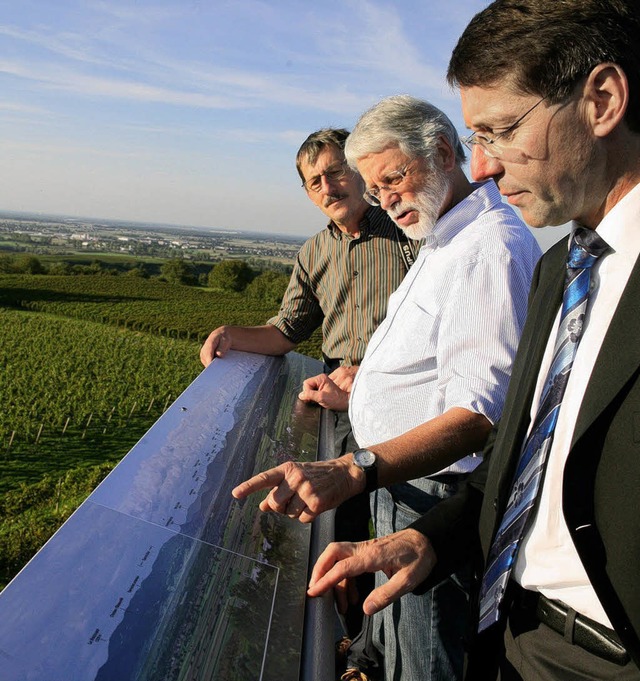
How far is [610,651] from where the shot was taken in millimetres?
1238

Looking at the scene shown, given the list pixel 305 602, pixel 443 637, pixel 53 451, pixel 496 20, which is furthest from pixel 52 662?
pixel 53 451

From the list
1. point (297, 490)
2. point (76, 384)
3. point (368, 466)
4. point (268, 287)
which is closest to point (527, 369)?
point (368, 466)

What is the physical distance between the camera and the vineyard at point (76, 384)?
8.76 meters

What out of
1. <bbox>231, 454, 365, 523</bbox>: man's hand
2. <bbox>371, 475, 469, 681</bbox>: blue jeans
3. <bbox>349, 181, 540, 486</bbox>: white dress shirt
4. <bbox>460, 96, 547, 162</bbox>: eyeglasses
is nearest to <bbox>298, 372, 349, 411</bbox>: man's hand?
<bbox>349, 181, 540, 486</bbox>: white dress shirt

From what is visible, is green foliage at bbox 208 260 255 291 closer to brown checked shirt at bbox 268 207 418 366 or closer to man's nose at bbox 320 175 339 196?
brown checked shirt at bbox 268 207 418 366

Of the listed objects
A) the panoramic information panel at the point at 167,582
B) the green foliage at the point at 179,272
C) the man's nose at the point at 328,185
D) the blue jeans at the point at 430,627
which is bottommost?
the green foliage at the point at 179,272

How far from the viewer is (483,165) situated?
159 cm

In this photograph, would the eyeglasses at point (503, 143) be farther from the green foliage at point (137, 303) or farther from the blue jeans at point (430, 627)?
the green foliage at point (137, 303)

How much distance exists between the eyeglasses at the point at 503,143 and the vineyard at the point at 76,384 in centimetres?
601

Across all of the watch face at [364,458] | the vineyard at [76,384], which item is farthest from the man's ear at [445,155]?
the vineyard at [76,384]

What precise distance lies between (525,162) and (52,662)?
123 cm

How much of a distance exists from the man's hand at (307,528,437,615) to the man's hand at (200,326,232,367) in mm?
1710

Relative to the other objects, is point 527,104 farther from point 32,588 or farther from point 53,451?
point 53,451

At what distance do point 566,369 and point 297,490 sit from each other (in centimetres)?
63
